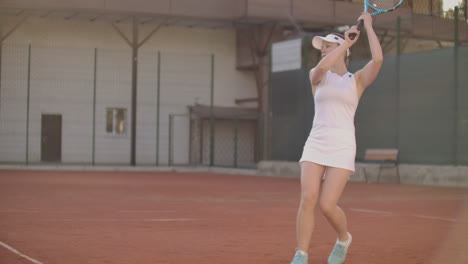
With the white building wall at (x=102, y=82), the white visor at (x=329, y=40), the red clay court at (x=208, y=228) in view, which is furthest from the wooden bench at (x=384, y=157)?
the white building wall at (x=102, y=82)

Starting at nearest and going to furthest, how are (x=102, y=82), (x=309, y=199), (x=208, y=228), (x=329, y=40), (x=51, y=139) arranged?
1. (x=309, y=199)
2. (x=329, y=40)
3. (x=208, y=228)
4. (x=51, y=139)
5. (x=102, y=82)

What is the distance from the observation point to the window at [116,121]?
35.4 meters

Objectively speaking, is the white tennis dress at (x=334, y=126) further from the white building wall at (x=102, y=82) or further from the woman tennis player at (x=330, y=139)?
the white building wall at (x=102, y=82)

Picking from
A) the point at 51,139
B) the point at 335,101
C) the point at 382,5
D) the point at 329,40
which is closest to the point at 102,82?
the point at 51,139

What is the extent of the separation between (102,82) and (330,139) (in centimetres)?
3018

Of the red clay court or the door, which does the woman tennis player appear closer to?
the red clay court

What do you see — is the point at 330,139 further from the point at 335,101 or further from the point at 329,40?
the point at 329,40

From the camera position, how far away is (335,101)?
5781 millimetres

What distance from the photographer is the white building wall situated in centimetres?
3169

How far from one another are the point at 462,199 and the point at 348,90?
983 centimetres

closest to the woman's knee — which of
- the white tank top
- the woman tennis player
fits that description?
the woman tennis player

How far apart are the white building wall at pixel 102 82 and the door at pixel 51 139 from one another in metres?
0.27

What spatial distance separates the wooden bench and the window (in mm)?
17038

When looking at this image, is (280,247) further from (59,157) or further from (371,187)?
(59,157)
